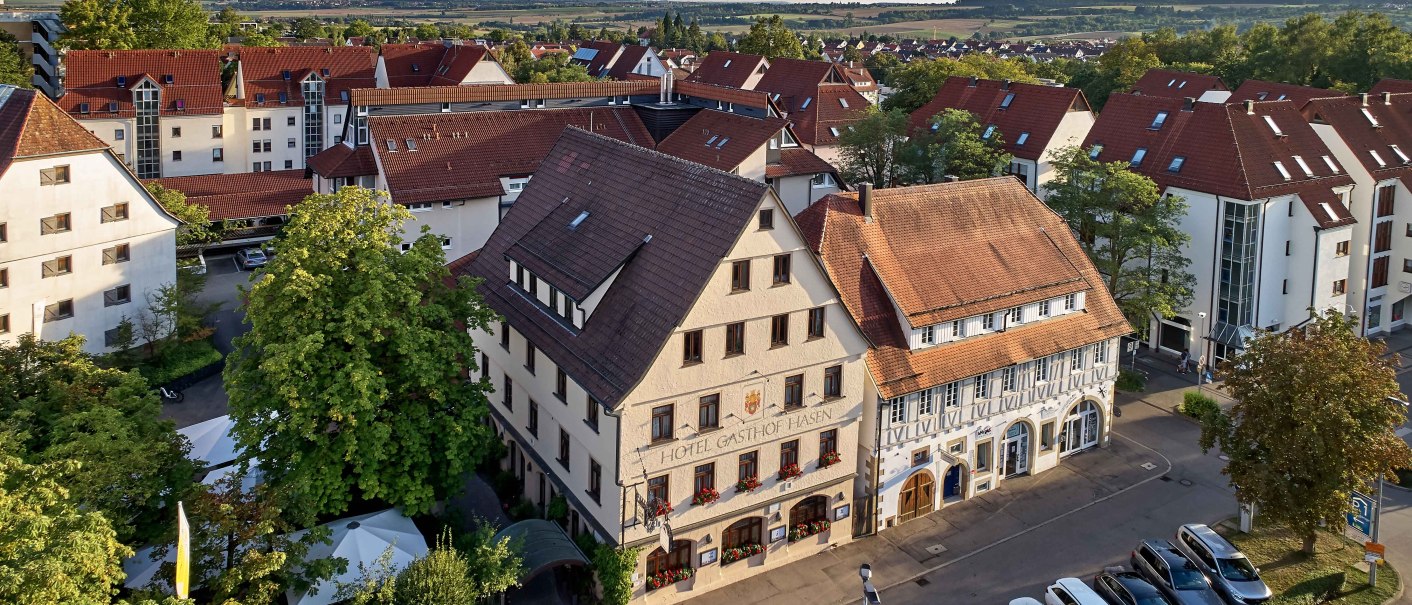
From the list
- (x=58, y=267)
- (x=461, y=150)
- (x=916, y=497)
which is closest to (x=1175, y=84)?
(x=461, y=150)

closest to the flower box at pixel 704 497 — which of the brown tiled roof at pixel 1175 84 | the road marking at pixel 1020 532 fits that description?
the road marking at pixel 1020 532

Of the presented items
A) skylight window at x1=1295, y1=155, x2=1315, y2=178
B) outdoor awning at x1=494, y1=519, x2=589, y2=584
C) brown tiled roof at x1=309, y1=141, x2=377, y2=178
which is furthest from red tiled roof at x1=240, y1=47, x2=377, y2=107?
skylight window at x1=1295, y1=155, x2=1315, y2=178

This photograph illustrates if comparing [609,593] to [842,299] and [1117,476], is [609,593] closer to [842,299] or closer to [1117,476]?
[842,299]

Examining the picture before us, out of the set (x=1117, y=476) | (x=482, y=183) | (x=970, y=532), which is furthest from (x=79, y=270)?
(x=1117, y=476)

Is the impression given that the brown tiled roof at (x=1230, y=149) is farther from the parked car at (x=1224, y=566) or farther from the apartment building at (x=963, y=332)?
the parked car at (x=1224, y=566)

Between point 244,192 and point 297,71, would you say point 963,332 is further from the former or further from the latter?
point 297,71

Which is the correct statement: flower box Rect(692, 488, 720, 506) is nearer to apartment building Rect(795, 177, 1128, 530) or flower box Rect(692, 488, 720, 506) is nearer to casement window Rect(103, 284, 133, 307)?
apartment building Rect(795, 177, 1128, 530)
